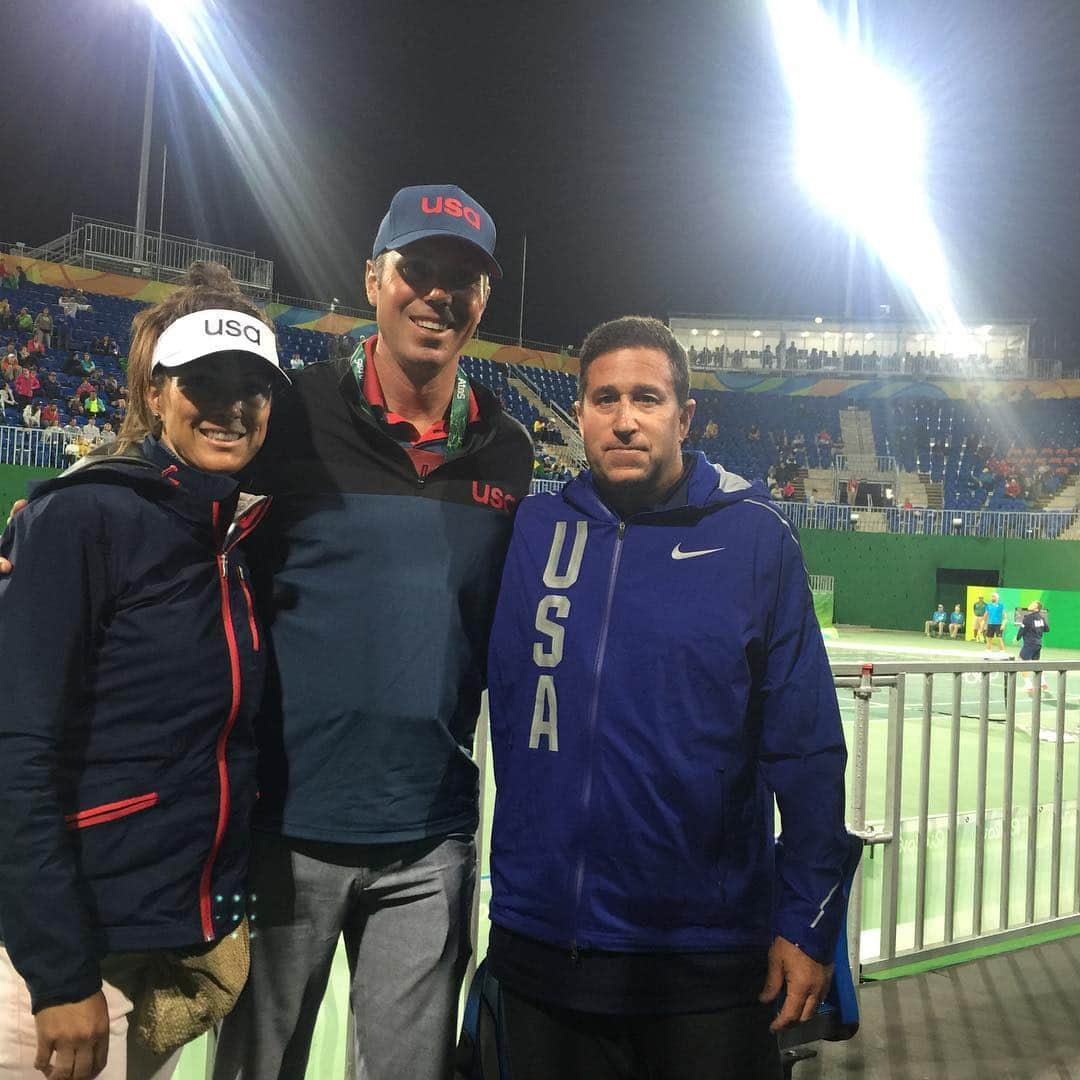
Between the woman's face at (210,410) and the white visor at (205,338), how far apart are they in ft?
0.10

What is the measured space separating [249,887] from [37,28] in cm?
3317

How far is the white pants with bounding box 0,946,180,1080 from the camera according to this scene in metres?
1.61

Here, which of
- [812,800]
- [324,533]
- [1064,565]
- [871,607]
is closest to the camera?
[812,800]

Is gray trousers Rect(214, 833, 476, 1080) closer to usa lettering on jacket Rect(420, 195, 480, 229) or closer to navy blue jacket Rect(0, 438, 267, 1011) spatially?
navy blue jacket Rect(0, 438, 267, 1011)

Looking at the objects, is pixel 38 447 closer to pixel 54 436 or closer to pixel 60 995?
pixel 54 436

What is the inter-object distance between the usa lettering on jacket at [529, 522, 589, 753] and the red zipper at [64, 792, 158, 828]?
756 mm

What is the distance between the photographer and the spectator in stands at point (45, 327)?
81.7ft

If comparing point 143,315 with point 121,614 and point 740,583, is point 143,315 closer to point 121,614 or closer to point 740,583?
point 121,614

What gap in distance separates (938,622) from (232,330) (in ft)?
92.6

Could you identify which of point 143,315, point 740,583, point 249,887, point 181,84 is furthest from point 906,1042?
point 181,84

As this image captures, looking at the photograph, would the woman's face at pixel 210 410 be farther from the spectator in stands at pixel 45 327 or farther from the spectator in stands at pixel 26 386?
the spectator in stands at pixel 45 327

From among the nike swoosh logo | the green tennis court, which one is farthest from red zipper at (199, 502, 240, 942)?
the green tennis court

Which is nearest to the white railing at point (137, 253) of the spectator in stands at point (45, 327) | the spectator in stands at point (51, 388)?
the spectator in stands at point (45, 327)

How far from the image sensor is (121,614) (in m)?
1.69
